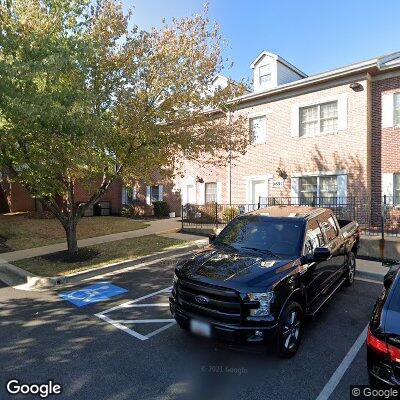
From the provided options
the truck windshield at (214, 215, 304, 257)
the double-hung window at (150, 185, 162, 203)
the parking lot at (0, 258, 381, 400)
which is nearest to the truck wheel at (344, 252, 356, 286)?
the parking lot at (0, 258, 381, 400)

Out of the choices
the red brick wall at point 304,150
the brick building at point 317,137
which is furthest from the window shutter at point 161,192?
the red brick wall at point 304,150

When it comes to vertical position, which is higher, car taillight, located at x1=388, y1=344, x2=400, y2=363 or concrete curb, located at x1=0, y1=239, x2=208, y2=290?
car taillight, located at x1=388, y1=344, x2=400, y2=363

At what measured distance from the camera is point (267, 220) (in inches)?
222

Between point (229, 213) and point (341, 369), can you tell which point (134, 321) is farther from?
point (229, 213)

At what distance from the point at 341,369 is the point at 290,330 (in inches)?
28.5

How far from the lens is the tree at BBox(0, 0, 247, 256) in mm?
7605

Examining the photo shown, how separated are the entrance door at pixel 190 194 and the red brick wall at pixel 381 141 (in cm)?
936

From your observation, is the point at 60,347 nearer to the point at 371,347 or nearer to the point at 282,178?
the point at 371,347

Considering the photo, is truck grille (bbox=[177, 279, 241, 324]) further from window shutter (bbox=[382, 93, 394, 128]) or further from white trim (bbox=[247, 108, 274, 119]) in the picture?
white trim (bbox=[247, 108, 274, 119])

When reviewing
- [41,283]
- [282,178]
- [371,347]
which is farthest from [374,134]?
[41,283]

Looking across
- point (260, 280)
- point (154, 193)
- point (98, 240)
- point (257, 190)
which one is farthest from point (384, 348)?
point (154, 193)

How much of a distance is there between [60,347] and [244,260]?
2.87 metres

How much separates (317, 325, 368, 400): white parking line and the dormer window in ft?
47.2

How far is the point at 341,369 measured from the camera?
4.11m
